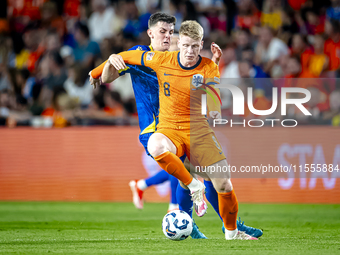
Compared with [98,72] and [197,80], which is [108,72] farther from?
[197,80]

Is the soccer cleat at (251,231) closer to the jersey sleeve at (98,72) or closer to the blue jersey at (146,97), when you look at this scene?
the blue jersey at (146,97)

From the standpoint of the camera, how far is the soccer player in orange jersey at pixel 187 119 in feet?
19.0

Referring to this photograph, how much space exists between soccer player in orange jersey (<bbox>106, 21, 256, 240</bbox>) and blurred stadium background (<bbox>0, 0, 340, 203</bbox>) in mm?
4774

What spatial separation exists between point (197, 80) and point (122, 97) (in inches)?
257

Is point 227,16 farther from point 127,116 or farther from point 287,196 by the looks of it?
point 287,196

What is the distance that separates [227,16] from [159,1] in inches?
72.6

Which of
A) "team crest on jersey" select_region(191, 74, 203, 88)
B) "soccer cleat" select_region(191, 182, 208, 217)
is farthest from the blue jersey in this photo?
"soccer cleat" select_region(191, 182, 208, 217)

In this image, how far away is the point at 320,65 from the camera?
1195cm

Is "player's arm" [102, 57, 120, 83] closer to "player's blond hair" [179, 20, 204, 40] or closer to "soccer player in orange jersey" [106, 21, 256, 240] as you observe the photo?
"soccer player in orange jersey" [106, 21, 256, 240]

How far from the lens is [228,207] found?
587 centimetres

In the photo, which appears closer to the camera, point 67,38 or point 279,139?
point 279,139

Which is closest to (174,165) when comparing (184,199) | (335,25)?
(184,199)

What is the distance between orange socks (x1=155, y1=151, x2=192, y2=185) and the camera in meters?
5.74

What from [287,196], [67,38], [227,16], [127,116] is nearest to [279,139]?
[287,196]
